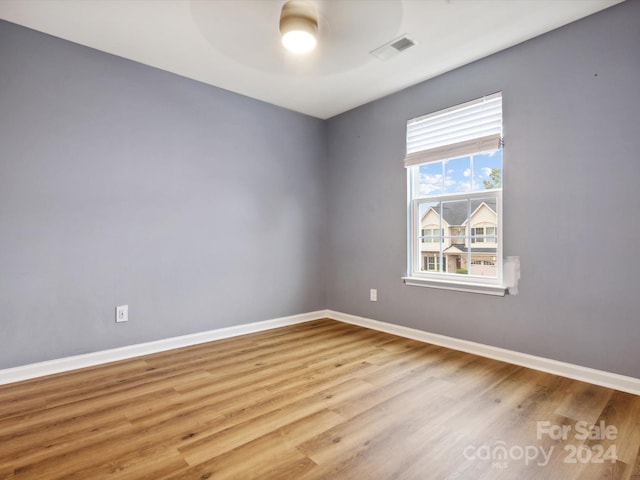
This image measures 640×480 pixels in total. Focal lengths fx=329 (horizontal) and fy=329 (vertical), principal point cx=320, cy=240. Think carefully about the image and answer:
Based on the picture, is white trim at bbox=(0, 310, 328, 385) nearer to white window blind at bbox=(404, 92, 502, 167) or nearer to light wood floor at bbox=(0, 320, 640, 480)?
light wood floor at bbox=(0, 320, 640, 480)

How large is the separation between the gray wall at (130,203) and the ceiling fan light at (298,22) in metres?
1.42

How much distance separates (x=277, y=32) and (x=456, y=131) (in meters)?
1.71

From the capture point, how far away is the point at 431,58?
9.06 ft

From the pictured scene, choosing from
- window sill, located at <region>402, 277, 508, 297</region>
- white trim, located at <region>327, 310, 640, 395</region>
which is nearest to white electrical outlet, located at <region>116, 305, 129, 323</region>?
white trim, located at <region>327, 310, 640, 395</region>

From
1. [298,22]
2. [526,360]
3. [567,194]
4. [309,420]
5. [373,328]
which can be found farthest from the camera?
[373,328]

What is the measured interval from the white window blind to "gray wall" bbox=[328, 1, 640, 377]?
84mm

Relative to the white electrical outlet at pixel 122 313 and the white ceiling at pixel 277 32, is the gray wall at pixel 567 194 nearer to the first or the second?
the white ceiling at pixel 277 32

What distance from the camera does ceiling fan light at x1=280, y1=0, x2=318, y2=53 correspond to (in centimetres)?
206

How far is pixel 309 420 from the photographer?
1.78 m

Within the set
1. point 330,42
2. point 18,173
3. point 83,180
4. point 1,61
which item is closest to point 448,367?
point 330,42

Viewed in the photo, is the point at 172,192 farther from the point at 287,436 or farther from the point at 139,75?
the point at 287,436

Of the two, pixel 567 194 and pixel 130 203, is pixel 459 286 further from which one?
pixel 130 203

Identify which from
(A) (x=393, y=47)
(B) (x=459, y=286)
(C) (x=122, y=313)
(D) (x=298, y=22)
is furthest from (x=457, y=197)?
(C) (x=122, y=313)

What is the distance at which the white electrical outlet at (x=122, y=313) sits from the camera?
2.70m
